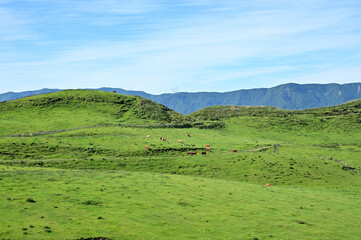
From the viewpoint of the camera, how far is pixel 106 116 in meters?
142

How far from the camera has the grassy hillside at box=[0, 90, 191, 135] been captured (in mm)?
123637

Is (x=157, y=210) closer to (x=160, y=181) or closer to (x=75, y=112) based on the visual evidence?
(x=160, y=181)

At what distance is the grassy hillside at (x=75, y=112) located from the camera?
4868 inches

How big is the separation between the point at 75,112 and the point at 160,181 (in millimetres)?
96581

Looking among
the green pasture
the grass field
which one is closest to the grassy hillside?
the grass field

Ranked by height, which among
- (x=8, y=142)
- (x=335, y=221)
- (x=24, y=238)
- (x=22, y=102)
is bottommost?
(x=335, y=221)

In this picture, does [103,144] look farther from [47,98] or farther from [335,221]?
[47,98]

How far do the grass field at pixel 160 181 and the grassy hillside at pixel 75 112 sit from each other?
66 cm

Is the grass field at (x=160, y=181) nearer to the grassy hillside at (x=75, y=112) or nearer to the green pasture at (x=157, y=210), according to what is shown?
the green pasture at (x=157, y=210)

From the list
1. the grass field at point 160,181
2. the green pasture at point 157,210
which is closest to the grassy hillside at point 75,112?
the grass field at point 160,181

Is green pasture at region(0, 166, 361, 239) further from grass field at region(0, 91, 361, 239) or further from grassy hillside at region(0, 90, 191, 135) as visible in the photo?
grassy hillside at region(0, 90, 191, 135)

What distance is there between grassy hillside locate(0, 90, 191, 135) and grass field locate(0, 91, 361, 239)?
2.18 feet

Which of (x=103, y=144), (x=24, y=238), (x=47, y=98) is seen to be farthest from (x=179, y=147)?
(x=47, y=98)

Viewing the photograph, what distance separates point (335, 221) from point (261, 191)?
15.3 metres
